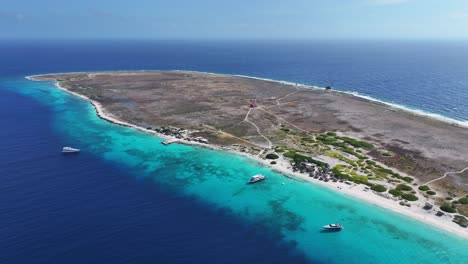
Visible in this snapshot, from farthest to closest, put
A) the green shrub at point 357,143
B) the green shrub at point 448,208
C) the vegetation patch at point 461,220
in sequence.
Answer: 1. the green shrub at point 357,143
2. the green shrub at point 448,208
3. the vegetation patch at point 461,220

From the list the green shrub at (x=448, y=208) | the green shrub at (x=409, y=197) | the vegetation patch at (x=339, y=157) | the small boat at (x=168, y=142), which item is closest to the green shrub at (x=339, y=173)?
the vegetation patch at (x=339, y=157)

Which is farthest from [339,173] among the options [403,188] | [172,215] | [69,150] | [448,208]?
[69,150]

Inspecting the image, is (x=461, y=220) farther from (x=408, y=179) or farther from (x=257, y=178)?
(x=257, y=178)

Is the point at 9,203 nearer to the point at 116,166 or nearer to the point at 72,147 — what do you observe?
the point at 116,166

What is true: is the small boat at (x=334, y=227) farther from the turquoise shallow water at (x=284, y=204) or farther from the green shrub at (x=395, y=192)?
the green shrub at (x=395, y=192)

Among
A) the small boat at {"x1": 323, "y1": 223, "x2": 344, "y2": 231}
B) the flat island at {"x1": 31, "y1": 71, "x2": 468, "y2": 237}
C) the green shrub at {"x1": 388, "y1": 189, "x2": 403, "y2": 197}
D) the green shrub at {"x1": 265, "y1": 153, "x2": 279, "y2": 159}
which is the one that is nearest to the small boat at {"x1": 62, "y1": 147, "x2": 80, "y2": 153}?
the flat island at {"x1": 31, "y1": 71, "x2": 468, "y2": 237}

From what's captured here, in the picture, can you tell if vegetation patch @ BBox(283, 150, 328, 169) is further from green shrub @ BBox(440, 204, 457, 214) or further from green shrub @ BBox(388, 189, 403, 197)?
green shrub @ BBox(440, 204, 457, 214)
